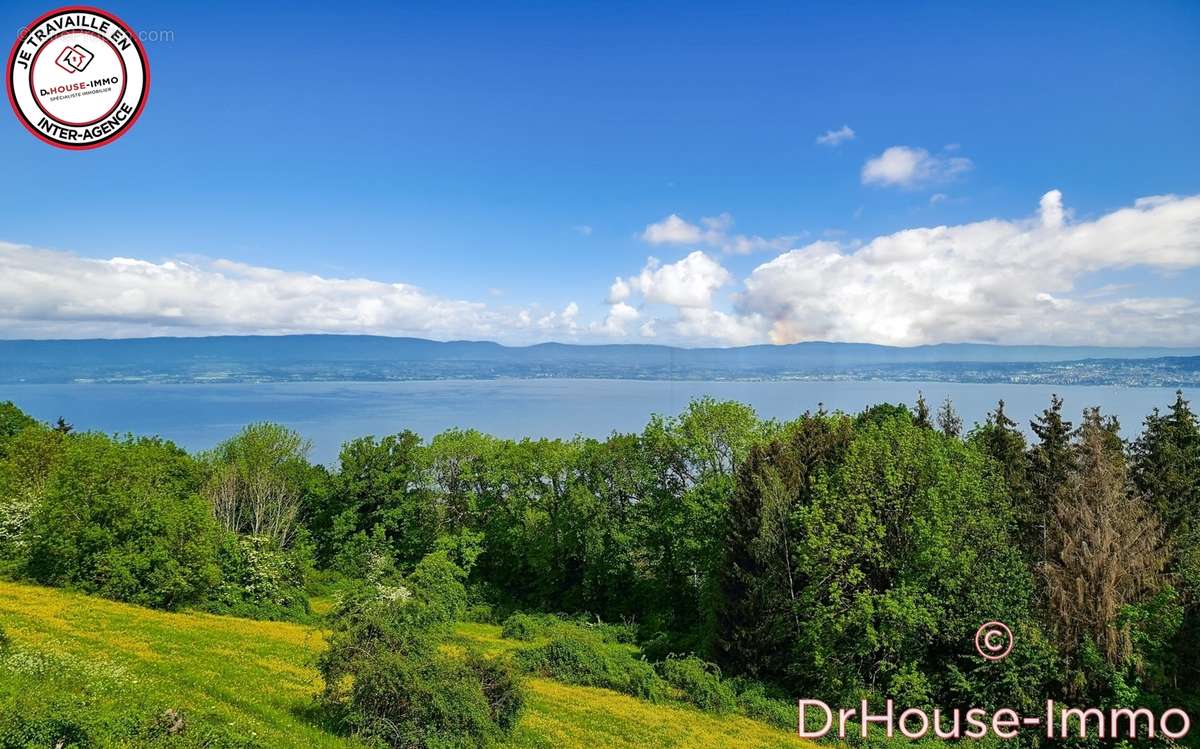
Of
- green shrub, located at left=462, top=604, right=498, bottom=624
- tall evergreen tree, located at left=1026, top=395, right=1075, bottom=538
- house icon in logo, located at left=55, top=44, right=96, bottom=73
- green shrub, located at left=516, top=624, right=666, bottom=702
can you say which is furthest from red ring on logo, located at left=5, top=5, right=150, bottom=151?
tall evergreen tree, located at left=1026, top=395, right=1075, bottom=538

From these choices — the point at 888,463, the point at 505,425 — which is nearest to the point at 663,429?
the point at 888,463

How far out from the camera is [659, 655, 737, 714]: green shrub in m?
24.4

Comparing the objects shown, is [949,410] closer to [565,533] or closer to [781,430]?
[781,430]

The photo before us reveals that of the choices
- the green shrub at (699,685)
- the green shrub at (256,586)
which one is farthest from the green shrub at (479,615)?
the green shrub at (699,685)

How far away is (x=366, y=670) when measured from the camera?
13938 mm

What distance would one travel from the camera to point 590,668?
27484 mm

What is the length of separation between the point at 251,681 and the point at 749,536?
826 inches

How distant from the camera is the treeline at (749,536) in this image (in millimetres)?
23797

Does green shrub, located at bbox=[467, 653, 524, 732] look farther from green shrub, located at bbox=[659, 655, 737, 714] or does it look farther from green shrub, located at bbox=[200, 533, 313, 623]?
green shrub, located at bbox=[200, 533, 313, 623]

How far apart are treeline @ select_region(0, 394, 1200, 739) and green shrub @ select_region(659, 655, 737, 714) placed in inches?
131

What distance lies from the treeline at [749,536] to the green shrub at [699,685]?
3.34 metres

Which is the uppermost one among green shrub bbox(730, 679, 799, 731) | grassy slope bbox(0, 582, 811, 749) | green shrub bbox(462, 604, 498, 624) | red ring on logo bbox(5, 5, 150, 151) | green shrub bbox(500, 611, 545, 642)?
red ring on logo bbox(5, 5, 150, 151)

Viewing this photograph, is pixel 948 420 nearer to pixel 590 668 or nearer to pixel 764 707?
pixel 764 707

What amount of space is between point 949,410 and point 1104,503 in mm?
27446
